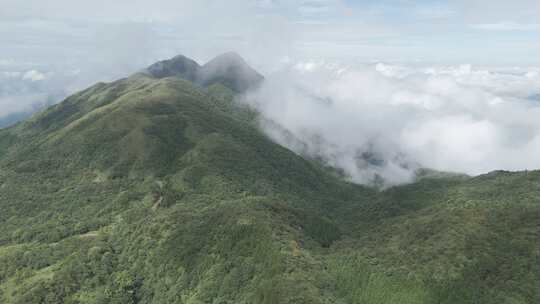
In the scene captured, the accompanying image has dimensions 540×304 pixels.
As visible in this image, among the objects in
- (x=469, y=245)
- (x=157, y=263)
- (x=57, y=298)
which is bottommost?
(x=57, y=298)

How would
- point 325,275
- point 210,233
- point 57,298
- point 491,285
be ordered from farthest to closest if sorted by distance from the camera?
point 210,233 < point 57,298 < point 325,275 < point 491,285

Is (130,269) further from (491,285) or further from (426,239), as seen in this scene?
(491,285)

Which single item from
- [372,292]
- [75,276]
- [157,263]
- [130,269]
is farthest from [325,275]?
[75,276]

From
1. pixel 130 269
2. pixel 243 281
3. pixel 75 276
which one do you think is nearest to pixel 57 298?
pixel 75 276

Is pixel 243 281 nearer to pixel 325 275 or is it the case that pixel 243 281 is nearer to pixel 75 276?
pixel 325 275

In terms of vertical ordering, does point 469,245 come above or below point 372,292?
above

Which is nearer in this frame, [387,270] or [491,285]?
[491,285]

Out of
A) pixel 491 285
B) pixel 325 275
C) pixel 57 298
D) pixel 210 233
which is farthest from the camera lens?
pixel 210 233

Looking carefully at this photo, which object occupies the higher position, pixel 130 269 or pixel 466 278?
pixel 466 278

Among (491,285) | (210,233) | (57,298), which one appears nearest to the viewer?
(491,285)
